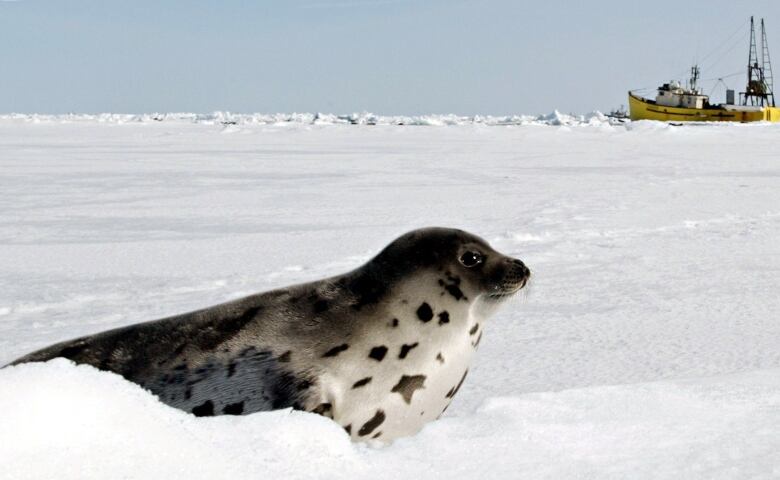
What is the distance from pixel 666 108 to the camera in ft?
132

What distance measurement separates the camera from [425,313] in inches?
87.2

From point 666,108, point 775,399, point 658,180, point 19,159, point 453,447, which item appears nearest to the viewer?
point 453,447

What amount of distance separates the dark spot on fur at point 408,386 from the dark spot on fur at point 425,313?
147 mm

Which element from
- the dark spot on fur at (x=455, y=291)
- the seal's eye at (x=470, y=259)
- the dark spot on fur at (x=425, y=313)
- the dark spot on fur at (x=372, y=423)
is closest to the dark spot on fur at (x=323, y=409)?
the dark spot on fur at (x=372, y=423)

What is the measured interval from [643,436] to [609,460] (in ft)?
0.72

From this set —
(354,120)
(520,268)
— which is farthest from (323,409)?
(354,120)

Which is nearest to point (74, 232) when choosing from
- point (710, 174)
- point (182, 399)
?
point (182, 399)

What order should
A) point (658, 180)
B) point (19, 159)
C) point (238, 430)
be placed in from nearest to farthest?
point (238, 430) → point (658, 180) → point (19, 159)

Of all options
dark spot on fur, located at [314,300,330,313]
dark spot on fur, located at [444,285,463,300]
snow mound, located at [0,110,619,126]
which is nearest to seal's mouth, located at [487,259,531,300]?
dark spot on fur, located at [444,285,463,300]

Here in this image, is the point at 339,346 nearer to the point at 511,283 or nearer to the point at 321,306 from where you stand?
the point at 321,306

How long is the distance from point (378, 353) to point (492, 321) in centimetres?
187

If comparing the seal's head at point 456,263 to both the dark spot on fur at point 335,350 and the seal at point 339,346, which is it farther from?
the dark spot on fur at point 335,350

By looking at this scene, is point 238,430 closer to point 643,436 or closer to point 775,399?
point 643,436

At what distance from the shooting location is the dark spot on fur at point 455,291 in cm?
230
